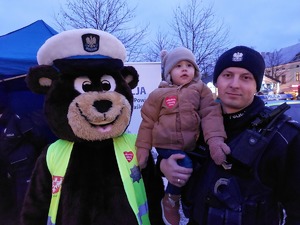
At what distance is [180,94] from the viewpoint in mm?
2092

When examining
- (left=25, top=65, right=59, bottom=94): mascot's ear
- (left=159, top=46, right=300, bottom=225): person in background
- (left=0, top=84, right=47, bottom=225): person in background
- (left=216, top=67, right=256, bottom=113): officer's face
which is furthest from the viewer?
(left=0, top=84, right=47, bottom=225): person in background

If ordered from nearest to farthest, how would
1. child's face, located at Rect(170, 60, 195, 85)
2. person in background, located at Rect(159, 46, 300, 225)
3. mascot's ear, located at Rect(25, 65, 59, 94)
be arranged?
person in background, located at Rect(159, 46, 300, 225)
mascot's ear, located at Rect(25, 65, 59, 94)
child's face, located at Rect(170, 60, 195, 85)

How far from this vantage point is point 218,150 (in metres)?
Answer: 1.63

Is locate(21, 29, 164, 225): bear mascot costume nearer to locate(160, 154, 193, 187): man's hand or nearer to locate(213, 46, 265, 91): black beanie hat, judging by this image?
locate(160, 154, 193, 187): man's hand

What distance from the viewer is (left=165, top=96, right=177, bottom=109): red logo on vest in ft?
6.78

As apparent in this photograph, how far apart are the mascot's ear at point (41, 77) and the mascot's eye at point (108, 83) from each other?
323 millimetres

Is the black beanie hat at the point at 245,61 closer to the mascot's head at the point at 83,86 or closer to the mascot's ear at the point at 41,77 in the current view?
the mascot's head at the point at 83,86

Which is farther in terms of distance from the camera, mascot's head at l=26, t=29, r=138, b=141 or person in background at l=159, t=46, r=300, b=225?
mascot's head at l=26, t=29, r=138, b=141

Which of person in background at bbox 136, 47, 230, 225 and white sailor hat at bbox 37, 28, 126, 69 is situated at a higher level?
white sailor hat at bbox 37, 28, 126, 69

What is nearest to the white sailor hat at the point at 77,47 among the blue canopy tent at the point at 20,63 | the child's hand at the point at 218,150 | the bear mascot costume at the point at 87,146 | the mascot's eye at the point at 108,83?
the bear mascot costume at the point at 87,146

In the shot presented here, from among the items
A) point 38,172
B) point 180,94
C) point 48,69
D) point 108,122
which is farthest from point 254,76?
point 38,172

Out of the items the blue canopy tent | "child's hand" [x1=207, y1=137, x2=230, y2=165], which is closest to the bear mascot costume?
"child's hand" [x1=207, y1=137, x2=230, y2=165]

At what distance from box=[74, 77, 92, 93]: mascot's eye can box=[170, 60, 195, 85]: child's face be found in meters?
0.66

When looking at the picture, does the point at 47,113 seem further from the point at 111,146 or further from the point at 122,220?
the point at 122,220
